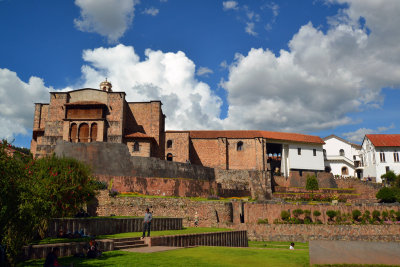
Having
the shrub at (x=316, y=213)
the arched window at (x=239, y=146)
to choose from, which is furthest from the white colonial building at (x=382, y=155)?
the shrub at (x=316, y=213)

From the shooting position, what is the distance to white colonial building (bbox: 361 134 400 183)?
53.3m

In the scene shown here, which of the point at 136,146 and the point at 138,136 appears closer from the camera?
the point at 138,136

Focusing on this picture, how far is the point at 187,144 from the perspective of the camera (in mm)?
47062

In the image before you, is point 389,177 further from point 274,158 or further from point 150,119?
point 150,119

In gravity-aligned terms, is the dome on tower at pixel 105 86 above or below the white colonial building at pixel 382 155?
above

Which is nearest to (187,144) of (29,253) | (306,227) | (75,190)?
(306,227)

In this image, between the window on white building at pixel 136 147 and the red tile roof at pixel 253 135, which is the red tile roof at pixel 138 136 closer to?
the window on white building at pixel 136 147

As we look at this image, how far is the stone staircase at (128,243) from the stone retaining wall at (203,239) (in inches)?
22.7

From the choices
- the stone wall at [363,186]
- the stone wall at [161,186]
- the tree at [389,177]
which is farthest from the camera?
the tree at [389,177]

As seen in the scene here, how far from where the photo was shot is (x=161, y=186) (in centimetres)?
3172

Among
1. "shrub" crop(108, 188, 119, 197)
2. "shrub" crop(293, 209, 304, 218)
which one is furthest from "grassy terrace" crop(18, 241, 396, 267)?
"shrub" crop(293, 209, 304, 218)

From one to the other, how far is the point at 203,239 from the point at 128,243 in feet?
16.9

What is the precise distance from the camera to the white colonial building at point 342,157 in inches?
2306

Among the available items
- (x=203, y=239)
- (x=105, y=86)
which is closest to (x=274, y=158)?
→ (x=105, y=86)
